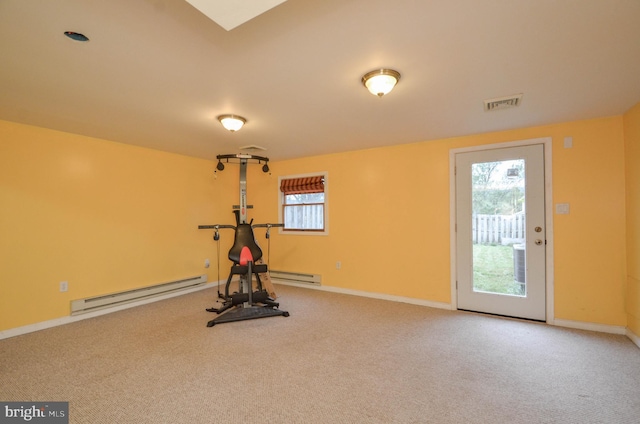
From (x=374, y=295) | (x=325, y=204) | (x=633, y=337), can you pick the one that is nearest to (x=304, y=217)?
(x=325, y=204)

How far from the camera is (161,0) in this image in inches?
52.9

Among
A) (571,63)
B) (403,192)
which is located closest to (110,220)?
(403,192)

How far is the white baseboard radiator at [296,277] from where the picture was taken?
4.93 m

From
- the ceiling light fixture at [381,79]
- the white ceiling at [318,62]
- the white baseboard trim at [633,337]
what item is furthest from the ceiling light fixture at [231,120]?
the white baseboard trim at [633,337]

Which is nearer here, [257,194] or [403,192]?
[403,192]

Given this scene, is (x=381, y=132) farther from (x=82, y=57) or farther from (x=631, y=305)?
(x=631, y=305)

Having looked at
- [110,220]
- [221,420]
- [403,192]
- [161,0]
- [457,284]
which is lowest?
[221,420]

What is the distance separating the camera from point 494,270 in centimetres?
355

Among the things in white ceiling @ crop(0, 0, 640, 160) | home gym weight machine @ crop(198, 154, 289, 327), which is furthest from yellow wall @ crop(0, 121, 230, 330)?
Answer: home gym weight machine @ crop(198, 154, 289, 327)

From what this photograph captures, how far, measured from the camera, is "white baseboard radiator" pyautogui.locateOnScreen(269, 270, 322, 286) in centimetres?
493

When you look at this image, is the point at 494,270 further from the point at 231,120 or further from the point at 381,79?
the point at 231,120

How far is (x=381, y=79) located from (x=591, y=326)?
3.55m

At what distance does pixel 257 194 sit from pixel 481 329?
443cm

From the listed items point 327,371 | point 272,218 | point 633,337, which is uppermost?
point 272,218
